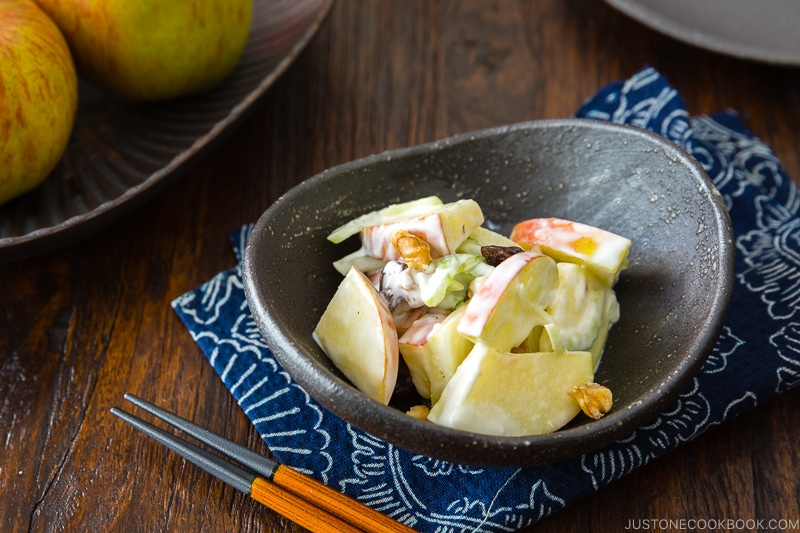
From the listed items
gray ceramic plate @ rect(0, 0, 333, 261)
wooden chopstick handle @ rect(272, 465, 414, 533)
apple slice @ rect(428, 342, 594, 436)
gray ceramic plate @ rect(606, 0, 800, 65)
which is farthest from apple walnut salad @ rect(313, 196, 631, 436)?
gray ceramic plate @ rect(606, 0, 800, 65)

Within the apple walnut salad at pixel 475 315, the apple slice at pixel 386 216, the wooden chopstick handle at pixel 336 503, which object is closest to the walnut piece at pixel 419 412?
the apple walnut salad at pixel 475 315

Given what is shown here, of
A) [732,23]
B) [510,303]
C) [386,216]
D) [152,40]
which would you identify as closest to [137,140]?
[152,40]

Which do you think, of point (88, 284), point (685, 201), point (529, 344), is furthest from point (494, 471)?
point (88, 284)

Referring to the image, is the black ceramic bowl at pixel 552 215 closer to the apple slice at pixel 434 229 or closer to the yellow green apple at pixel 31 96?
the apple slice at pixel 434 229

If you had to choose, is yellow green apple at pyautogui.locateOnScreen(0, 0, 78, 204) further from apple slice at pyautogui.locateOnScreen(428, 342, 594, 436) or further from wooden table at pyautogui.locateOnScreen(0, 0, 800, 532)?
apple slice at pyautogui.locateOnScreen(428, 342, 594, 436)

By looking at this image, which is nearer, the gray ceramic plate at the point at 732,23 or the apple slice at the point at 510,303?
the apple slice at the point at 510,303

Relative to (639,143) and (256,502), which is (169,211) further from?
(639,143)
